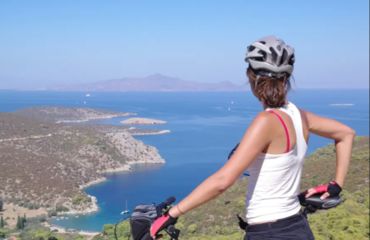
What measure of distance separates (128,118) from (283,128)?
96.9 meters

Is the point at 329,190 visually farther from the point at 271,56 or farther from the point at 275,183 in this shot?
the point at 271,56

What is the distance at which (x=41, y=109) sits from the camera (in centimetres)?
2384

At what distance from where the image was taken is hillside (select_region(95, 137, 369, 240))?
717cm

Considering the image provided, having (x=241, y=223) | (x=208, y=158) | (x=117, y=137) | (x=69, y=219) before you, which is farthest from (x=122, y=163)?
(x=241, y=223)

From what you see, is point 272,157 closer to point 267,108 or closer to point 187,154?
point 267,108

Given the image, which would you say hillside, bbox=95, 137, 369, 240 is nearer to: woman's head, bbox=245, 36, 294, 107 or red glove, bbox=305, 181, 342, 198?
red glove, bbox=305, 181, 342, 198

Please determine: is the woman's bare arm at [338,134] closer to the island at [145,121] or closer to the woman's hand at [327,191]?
the woman's hand at [327,191]

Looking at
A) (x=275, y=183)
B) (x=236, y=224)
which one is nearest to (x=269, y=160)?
(x=275, y=183)

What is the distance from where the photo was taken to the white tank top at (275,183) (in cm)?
207

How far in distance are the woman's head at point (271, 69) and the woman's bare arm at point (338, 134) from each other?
10.2 inches

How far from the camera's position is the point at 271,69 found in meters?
2.14

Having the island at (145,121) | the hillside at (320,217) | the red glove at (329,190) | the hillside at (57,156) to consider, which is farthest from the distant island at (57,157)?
the red glove at (329,190)

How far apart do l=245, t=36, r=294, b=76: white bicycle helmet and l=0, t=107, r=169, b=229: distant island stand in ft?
13.8

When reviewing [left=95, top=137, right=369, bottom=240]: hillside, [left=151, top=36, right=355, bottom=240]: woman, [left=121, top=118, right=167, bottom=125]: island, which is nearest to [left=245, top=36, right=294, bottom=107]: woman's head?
[left=151, top=36, right=355, bottom=240]: woman
